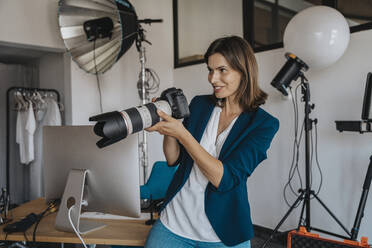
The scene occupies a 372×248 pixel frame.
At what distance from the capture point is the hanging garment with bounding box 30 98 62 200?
3215 mm

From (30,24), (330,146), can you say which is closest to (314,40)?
(330,146)

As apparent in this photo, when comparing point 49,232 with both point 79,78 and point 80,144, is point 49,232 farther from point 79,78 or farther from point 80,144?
point 79,78

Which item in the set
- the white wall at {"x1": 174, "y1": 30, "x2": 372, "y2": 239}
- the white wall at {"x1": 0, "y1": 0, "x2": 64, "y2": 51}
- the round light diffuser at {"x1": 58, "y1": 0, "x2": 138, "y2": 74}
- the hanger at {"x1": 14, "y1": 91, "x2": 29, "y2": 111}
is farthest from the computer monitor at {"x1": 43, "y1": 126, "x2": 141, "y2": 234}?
the hanger at {"x1": 14, "y1": 91, "x2": 29, "y2": 111}

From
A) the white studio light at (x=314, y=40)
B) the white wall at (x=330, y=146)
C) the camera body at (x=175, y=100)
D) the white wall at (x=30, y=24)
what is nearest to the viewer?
Result: the camera body at (x=175, y=100)

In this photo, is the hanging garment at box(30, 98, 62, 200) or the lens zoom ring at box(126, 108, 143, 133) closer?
the lens zoom ring at box(126, 108, 143, 133)

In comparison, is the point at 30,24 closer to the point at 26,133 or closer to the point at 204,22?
the point at 26,133

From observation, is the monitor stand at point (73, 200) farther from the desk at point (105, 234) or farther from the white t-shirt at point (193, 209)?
the white t-shirt at point (193, 209)

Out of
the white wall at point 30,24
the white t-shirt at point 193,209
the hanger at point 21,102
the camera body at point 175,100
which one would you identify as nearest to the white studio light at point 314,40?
the white t-shirt at point 193,209

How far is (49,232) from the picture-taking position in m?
1.22

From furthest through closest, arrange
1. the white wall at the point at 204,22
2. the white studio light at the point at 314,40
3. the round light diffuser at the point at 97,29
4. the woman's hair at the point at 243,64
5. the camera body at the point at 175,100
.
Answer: the white wall at the point at 204,22
the round light diffuser at the point at 97,29
the white studio light at the point at 314,40
the woman's hair at the point at 243,64
the camera body at the point at 175,100

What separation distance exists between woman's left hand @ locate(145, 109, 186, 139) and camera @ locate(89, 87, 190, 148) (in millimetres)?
14

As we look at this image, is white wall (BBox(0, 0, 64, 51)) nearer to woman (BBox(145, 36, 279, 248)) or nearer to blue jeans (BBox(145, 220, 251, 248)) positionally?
woman (BBox(145, 36, 279, 248))

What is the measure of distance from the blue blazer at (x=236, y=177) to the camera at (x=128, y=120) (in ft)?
0.80

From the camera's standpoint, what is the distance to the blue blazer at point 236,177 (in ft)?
3.37
